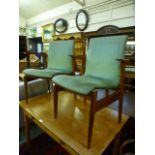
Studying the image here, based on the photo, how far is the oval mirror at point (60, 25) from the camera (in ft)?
15.9

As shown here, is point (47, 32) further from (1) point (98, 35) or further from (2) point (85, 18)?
(1) point (98, 35)

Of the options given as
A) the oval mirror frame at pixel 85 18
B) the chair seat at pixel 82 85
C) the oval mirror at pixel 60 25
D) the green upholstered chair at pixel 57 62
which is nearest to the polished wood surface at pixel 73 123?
the green upholstered chair at pixel 57 62

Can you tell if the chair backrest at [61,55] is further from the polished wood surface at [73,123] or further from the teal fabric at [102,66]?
the polished wood surface at [73,123]

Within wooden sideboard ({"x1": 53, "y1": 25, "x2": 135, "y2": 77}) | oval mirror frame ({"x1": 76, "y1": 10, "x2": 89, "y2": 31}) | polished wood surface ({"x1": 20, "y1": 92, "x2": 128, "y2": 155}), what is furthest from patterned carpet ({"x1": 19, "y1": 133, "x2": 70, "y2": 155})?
oval mirror frame ({"x1": 76, "y1": 10, "x2": 89, "y2": 31})

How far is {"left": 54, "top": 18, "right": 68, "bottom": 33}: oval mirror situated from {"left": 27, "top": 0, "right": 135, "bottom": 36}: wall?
13 centimetres

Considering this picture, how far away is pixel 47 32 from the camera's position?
5691mm

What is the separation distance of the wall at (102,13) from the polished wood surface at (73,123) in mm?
2448

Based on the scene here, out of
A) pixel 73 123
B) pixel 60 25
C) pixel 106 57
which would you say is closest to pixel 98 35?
pixel 60 25

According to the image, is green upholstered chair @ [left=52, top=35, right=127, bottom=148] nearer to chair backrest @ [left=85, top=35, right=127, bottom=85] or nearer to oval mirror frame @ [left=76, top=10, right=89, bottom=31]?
chair backrest @ [left=85, top=35, right=127, bottom=85]
